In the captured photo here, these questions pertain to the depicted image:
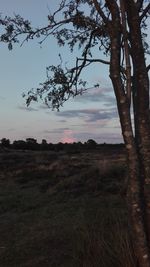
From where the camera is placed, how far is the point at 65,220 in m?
14.3

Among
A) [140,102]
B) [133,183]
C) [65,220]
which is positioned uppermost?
[140,102]

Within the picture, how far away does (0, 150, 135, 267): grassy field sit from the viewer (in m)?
7.95

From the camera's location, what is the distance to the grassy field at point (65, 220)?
313 inches

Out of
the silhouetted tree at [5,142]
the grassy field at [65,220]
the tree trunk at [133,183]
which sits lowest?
the grassy field at [65,220]

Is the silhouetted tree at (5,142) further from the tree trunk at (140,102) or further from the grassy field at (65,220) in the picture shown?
the tree trunk at (140,102)

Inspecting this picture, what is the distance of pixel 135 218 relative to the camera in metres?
7.06

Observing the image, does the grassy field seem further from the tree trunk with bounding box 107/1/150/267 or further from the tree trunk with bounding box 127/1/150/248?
the tree trunk with bounding box 127/1/150/248

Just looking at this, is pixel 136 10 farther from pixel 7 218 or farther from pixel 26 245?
pixel 7 218

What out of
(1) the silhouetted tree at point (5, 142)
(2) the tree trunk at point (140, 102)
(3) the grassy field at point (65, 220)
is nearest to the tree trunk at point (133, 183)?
(2) the tree trunk at point (140, 102)

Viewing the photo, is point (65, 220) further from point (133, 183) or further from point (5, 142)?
point (5, 142)

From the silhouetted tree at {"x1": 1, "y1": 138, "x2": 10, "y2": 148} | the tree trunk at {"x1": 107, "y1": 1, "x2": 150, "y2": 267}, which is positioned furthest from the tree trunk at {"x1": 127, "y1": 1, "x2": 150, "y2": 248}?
the silhouetted tree at {"x1": 1, "y1": 138, "x2": 10, "y2": 148}

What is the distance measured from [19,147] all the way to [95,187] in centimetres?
4906

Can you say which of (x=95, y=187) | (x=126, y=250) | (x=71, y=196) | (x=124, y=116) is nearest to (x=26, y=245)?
(x=126, y=250)

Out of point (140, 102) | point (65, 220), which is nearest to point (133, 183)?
point (140, 102)
